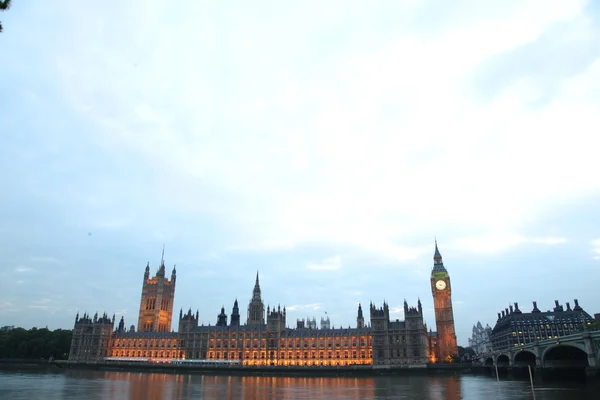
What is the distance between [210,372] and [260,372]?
57.4ft

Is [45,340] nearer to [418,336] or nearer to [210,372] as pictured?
[210,372]

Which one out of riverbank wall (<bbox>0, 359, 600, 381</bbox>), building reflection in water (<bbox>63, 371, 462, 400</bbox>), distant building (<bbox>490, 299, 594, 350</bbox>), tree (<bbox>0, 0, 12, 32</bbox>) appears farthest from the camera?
distant building (<bbox>490, 299, 594, 350</bbox>)

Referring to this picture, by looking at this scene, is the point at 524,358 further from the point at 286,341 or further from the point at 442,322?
the point at 286,341

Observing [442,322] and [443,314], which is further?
[443,314]

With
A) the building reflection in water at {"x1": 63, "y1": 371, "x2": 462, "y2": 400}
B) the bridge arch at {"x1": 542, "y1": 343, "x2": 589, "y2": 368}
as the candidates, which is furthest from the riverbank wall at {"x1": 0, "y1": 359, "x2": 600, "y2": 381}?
the building reflection in water at {"x1": 63, "y1": 371, "x2": 462, "y2": 400}

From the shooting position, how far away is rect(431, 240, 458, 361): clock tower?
161 meters

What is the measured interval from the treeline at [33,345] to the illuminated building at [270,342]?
314 inches

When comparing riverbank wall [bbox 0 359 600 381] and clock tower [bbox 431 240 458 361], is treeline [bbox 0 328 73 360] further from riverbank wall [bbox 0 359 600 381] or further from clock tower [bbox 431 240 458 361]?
clock tower [bbox 431 240 458 361]

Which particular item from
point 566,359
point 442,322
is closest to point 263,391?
point 566,359

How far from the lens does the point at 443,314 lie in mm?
168250

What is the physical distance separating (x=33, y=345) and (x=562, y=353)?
590ft

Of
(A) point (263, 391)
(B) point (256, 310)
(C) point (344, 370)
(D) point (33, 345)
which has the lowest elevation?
(C) point (344, 370)

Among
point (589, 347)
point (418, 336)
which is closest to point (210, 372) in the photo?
point (418, 336)

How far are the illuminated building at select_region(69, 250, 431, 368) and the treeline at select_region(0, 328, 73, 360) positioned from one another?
26.2 ft
